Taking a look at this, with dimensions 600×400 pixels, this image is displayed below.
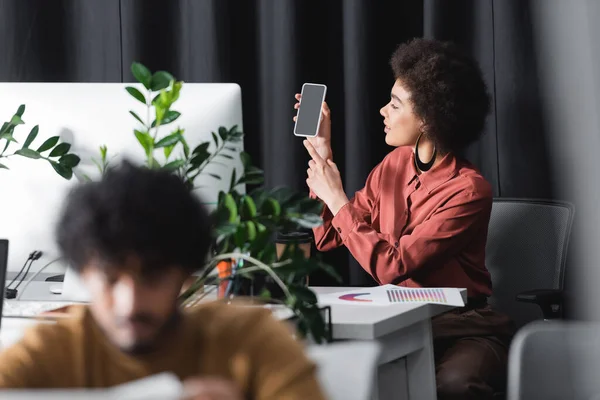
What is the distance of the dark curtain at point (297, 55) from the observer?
262cm

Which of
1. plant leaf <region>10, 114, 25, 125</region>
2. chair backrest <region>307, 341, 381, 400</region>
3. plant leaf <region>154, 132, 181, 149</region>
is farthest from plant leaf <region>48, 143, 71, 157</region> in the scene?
chair backrest <region>307, 341, 381, 400</region>

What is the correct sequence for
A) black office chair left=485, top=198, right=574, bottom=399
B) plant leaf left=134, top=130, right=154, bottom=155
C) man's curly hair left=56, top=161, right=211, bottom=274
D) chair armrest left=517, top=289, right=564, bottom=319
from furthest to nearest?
1. black office chair left=485, top=198, right=574, bottom=399
2. chair armrest left=517, top=289, right=564, bottom=319
3. plant leaf left=134, top=130, right=154, bottom=155
4. man's curly hair left=56, top=161, right=211, bottom=274

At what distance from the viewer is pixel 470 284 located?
222 centimetres

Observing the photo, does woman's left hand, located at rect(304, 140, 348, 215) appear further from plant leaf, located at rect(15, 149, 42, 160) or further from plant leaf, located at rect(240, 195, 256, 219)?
plant leaf, located at rect(240, 195, 256, 219)

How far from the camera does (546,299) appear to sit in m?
2.11

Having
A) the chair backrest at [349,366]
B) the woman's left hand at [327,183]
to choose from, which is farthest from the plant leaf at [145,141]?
the woman's left hand at [327,183]

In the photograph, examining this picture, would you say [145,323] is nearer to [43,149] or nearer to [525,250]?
[43,149]

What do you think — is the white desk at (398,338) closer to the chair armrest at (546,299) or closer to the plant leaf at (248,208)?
the chair armrest at (546,299)

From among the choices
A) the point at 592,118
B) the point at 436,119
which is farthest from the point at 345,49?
the point at 592,118

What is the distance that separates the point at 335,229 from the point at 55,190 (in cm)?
91

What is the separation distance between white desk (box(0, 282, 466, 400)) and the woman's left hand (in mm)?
499

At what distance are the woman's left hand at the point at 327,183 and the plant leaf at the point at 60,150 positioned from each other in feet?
2.62

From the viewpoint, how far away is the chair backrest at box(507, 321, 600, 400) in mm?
1496

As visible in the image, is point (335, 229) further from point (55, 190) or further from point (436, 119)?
point (55, 190)
